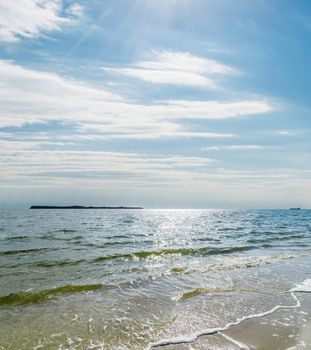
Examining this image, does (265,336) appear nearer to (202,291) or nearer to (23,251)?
(202,291)

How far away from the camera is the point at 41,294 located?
12.4 m

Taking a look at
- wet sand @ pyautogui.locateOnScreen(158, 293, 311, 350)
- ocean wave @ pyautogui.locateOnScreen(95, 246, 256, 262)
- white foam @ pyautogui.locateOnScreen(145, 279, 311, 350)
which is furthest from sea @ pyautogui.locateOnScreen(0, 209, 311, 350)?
wet sand @ pyautogui.locateOnScreen(158, 293, 311, 350)

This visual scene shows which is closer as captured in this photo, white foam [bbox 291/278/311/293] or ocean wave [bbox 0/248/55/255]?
white foam [bbox 291/278/311/293]

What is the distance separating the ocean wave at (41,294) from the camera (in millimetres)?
11586

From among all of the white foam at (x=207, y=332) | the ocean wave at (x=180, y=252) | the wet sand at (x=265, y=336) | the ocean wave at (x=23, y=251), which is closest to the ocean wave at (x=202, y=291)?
the white foam at (x=207, y=332)

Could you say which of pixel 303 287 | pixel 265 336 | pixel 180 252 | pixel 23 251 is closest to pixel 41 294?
pixel 265 336

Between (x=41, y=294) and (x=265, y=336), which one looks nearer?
(x=265, y=336)

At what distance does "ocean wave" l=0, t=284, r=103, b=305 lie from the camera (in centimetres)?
1159

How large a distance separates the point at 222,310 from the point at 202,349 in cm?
325

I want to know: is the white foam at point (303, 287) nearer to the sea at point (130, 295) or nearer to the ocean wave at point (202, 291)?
the sea at point (130, 295)

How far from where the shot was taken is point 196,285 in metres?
14.3

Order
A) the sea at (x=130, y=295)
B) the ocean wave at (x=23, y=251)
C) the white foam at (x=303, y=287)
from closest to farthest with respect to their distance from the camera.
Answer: the sea at (x=130, y=295)
the white foam at (x=303, y=287)
the ocean wave at (x=23, y=251)

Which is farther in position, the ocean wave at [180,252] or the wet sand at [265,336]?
the ocean wave at [180,252]

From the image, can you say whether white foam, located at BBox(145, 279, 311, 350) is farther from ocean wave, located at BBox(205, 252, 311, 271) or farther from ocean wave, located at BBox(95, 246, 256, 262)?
ocean wave, located at BBox(95, 246, 256, 262)
